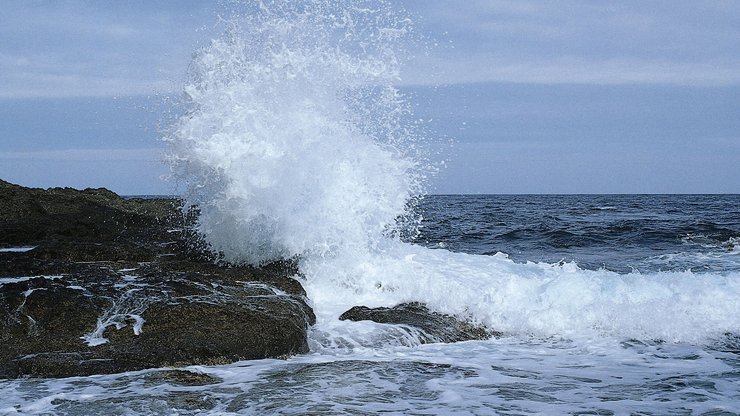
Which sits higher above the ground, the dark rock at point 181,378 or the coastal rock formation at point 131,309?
the coastal rock formation at point 131,309

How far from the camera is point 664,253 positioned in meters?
14.0

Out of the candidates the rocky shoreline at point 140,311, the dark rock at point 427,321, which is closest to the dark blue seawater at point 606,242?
the dark rock at point 427,321

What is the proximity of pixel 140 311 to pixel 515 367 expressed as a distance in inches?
123

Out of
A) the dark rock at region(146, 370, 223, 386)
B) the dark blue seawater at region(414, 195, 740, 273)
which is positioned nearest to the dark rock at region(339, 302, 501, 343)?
the dark rock at region(146, 370, 223, 386)

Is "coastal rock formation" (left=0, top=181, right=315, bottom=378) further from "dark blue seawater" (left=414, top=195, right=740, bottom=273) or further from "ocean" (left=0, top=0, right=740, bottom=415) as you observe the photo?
"dark blue seawater" (left=414, top=195, right=740, bottom=273)

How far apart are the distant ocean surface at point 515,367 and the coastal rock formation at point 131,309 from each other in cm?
23

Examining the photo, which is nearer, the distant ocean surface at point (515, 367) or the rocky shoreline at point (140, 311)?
the distant ocean surface at point (515, 367)

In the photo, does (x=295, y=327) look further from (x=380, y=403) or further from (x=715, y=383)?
(x=715, y=383)

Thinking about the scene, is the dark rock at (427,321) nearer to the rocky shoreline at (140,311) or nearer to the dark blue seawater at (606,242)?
the rocky shoreline at (140,311)

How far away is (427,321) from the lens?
7012mm

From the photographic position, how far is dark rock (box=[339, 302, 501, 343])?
22.3 feet

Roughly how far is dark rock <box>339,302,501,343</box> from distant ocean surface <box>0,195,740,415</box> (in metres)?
0.18

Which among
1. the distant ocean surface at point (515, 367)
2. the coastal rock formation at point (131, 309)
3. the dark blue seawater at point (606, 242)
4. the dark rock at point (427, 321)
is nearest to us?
the distant ocean surface at point (515, 367)

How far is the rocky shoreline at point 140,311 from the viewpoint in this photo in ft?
17.6
